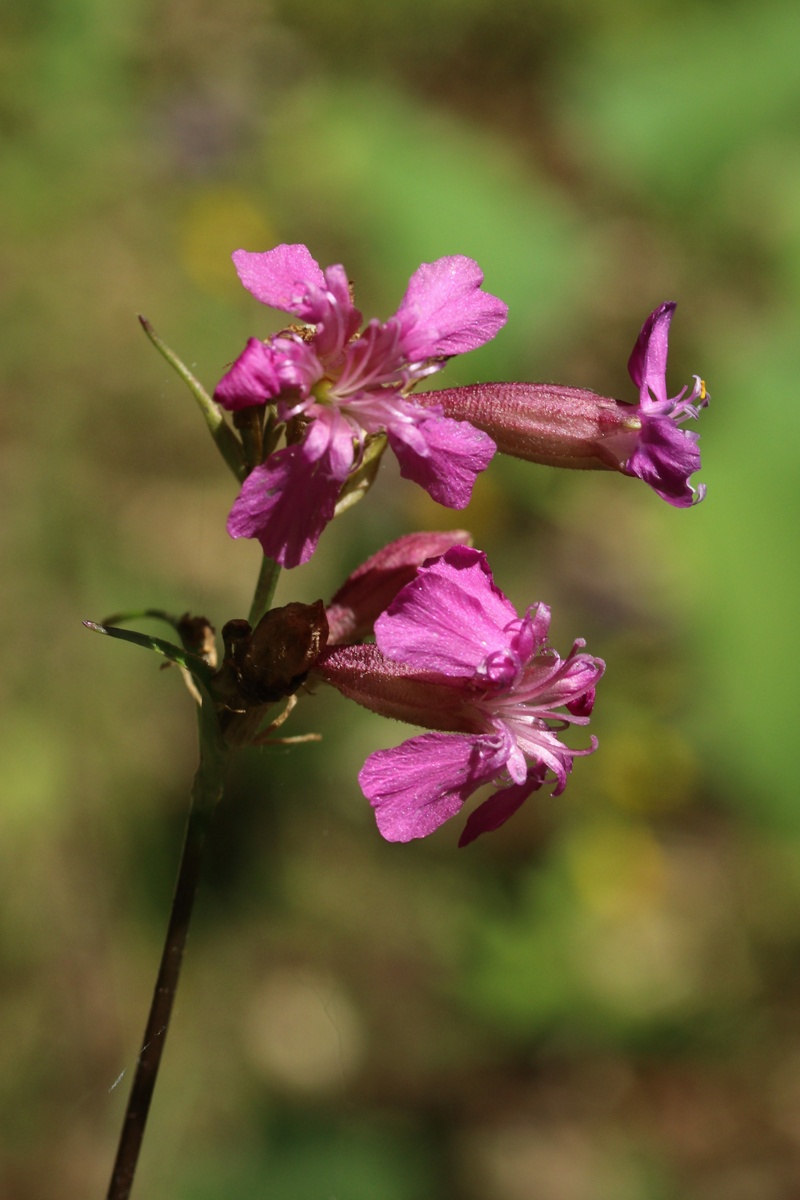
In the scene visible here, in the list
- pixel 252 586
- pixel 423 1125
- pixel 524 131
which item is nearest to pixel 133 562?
pixel 252 586

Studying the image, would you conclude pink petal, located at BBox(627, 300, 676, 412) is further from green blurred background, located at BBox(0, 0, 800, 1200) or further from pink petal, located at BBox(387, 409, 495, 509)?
green blurred background, located at BBox(0, 0, 800, 1200)

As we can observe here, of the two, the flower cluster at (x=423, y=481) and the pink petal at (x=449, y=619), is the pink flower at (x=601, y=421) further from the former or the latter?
the pink petal at (x=449, y=619)

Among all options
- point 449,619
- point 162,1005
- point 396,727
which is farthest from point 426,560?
point 396,727

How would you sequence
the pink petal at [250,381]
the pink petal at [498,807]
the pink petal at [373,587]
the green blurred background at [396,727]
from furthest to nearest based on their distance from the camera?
the green blurred background at [396,727], the pink petal at [373,587], the pink petal at [498,807], the pink petal at [250,381]

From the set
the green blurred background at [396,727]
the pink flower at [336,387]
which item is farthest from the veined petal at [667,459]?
the green blurred background at [396,727]

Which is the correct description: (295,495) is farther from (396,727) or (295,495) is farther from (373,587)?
(396,727)

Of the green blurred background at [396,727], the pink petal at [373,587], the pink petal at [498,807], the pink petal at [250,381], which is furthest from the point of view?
the green blurred background at [396,727]

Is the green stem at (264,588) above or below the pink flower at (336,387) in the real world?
below

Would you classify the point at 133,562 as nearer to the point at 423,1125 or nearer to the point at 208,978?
the point at 208,978
